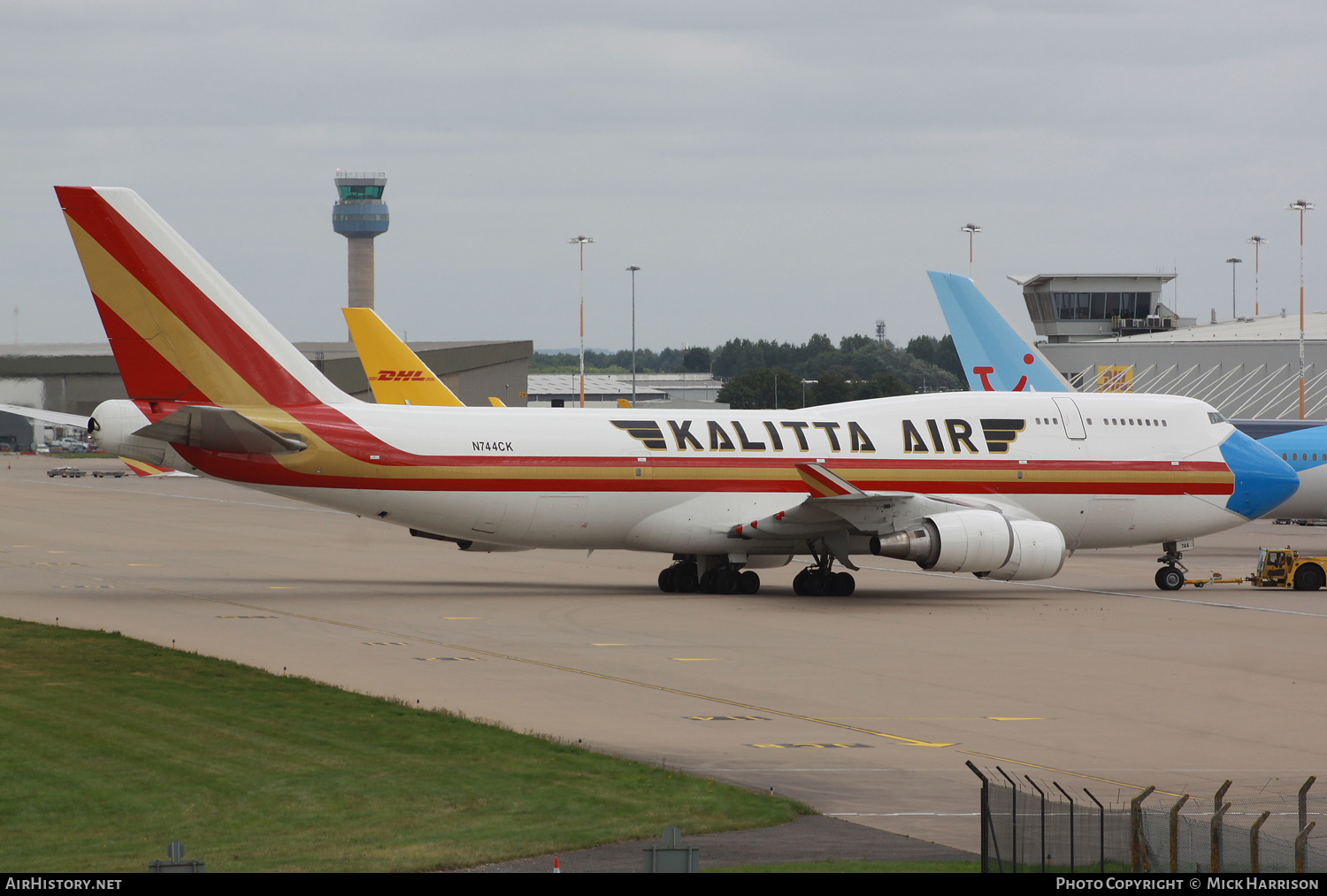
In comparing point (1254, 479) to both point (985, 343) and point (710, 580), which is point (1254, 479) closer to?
point (710, 580)

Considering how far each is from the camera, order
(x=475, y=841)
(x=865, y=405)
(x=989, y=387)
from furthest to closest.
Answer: (x=989, y=387), (x=865, y=405), (x=475, y=841)

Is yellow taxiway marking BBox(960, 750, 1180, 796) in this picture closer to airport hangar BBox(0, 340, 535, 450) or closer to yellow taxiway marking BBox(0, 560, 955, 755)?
yellow taxiway marking BBox(0, 560, 955, 755)

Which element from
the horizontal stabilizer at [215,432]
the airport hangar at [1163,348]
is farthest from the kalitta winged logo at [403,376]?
the airport hangar at [1163,348]

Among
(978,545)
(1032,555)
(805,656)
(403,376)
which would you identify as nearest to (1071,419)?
(1032,555)

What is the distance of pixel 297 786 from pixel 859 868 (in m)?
5.92

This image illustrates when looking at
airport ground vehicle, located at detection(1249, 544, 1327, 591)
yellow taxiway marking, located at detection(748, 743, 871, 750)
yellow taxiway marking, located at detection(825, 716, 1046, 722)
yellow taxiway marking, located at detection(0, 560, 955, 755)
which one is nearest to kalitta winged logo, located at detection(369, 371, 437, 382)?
yellow taxiway marking, located at detection(0, 560, 955, 755)

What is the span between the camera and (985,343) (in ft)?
178

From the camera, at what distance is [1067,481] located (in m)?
35.2

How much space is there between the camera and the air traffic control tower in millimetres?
178500

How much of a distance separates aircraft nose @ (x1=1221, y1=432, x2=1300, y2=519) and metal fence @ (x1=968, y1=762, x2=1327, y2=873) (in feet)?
85.0

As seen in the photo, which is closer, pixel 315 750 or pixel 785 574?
pixel 315 750

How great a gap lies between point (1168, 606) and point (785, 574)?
10998mm

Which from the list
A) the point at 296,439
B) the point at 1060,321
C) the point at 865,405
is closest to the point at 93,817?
the point at 296,439

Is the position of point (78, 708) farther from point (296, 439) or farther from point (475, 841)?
point (296, 439)
